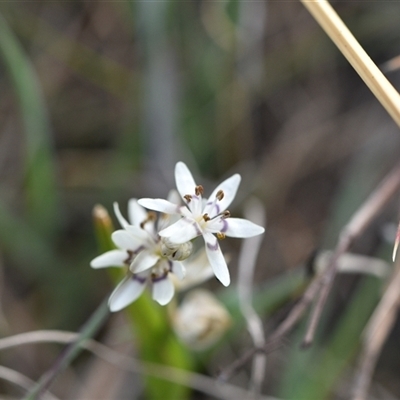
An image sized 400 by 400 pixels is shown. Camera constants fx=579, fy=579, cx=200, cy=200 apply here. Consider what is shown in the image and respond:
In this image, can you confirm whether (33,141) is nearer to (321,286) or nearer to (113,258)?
(113,258)

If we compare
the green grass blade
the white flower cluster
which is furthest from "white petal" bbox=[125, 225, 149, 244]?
the green grass blade

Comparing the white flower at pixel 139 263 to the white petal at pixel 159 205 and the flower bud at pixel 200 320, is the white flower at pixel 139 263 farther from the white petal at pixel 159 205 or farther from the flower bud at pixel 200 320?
the flower bud at pixel 200 320

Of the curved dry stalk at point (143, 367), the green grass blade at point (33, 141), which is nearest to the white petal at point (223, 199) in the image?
the curved dry stalk at point (143, 367)

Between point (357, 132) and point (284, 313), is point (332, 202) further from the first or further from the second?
point (284, 313)

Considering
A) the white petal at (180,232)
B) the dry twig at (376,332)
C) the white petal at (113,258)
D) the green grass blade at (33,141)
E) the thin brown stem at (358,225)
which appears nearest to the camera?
the white petal at (180,232)

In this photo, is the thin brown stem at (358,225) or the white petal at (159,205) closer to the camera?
the white petal at (159,205)

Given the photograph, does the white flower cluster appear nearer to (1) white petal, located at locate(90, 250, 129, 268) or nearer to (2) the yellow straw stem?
(1) white petal, located at locate(90, 250, 129, 268)

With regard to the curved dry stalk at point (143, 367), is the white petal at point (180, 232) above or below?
above
